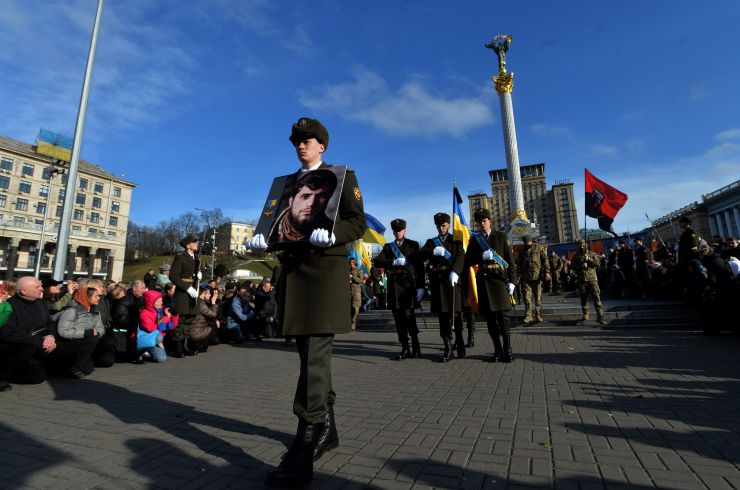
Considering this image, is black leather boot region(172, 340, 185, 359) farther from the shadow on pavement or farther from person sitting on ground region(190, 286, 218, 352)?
the shadow on pavement

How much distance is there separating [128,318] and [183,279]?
129cm

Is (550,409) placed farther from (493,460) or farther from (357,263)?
(357,263)

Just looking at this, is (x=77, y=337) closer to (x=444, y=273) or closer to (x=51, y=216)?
(x=444, y=273)

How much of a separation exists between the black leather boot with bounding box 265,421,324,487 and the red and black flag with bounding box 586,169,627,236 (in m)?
17.7

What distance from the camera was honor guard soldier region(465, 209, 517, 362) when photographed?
20.7ft

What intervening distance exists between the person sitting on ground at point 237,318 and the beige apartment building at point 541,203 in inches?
4320

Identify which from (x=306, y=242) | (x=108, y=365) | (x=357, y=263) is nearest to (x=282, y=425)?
(x=306, y=242)

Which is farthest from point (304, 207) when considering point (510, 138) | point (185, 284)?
point (510, 138)

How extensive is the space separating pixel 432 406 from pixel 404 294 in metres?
3.17

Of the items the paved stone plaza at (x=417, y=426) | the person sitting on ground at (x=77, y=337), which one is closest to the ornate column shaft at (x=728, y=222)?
the paved stone plaza at (x=417, y=426)

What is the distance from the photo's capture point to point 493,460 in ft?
8.61

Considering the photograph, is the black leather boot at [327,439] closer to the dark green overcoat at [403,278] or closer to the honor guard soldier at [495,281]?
the honor guard soldier at [495,281]

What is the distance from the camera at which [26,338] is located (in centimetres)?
529

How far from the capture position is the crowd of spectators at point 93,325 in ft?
17.6
